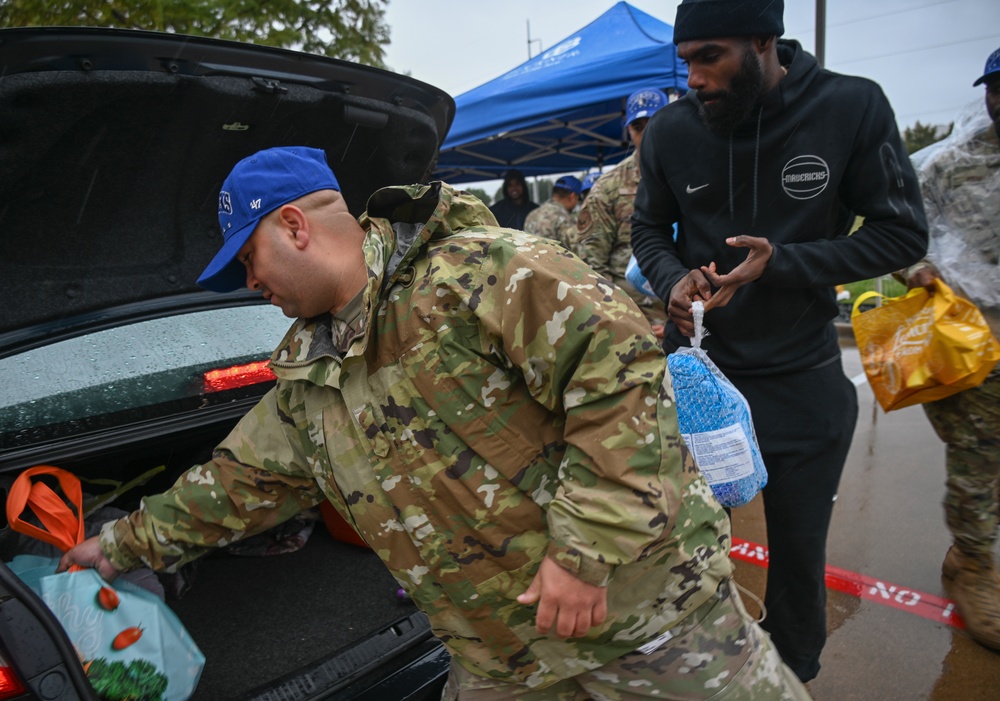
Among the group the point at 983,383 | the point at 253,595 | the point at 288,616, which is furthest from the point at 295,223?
the point at 983,383

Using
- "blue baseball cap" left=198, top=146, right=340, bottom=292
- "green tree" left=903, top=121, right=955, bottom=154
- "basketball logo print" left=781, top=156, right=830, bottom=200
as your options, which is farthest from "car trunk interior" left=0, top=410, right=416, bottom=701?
"green tree" left=903, top=121, right=955, bottom=154

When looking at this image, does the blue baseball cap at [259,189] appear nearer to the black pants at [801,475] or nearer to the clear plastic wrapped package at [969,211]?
the black pants at [801,475]

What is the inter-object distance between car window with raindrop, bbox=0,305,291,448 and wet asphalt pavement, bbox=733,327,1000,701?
207 centimetres

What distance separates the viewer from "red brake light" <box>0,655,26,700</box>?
121 centimetres

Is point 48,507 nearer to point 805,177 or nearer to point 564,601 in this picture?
point 564,601

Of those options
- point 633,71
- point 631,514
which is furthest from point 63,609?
point 633,71

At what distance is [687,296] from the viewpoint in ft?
6.12

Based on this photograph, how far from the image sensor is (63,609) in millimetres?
1425

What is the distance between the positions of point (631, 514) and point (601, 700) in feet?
1.67

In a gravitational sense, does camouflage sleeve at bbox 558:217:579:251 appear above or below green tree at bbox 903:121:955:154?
above

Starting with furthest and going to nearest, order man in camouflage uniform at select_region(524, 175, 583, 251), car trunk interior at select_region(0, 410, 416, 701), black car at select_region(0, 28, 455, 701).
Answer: man in camouflage uniform at select_region(524, 175, 583, 251), car trunk interior at select_region(0, 410, 416, 701), black car at select_region(0, 28, 455, 701)

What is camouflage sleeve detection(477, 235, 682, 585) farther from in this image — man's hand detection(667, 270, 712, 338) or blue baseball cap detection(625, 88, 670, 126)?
blue baseball cap detection(625, 88, 670, 126)

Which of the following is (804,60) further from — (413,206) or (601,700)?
(601,700)

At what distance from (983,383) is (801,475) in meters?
1.02
